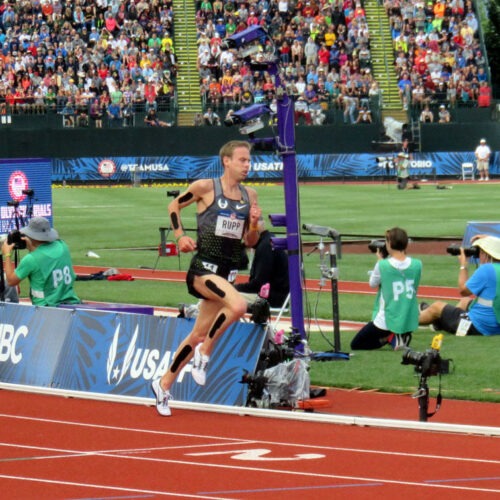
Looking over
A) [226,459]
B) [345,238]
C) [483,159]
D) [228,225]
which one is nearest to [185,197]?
[228,225]

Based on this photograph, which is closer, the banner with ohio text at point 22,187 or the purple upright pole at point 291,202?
the purple upright pole at point 291,202

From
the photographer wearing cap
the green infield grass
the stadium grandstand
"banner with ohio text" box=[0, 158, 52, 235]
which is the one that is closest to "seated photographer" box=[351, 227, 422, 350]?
the green infield grass

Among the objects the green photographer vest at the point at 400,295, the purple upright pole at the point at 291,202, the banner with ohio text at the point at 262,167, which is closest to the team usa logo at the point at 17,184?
the green photographer vest at the point at 400,295

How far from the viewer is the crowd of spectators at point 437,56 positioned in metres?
50.8

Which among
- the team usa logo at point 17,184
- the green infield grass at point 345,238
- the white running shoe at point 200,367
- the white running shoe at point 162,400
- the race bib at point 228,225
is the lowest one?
the green infield grass at point 345,238

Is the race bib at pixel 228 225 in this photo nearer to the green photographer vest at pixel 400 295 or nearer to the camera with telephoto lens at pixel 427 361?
the camera with telephoto lens at pixel 427 361

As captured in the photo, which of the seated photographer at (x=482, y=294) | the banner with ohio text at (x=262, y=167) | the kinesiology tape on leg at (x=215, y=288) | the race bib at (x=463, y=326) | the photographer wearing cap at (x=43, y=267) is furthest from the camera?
the banner with ohio text at (x=262, y=167)

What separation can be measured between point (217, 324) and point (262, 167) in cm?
3909

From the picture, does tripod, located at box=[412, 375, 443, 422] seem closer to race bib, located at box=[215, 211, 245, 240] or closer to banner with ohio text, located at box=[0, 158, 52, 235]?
race bib, located at box=[215, 211, 245, 240]

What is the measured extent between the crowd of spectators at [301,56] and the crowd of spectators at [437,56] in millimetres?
1474

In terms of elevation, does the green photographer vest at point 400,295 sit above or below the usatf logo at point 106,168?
above

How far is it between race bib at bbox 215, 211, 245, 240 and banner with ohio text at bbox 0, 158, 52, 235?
10.1m

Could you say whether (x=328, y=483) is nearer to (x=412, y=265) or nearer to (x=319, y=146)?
(x=412, y=265)

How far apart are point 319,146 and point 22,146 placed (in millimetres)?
10475
